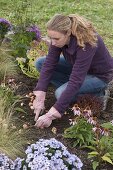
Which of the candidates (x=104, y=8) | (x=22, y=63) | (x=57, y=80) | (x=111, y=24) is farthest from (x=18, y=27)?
(x=104, y=8)

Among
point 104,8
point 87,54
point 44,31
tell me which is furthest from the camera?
point 104,8

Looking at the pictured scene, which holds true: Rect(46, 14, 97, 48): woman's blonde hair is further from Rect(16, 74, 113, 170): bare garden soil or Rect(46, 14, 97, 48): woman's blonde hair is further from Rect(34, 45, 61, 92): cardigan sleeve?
Rect(16, 74, 113, 170): bare garden soil

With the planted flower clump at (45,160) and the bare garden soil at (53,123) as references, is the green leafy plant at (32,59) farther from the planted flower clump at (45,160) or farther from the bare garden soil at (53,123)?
the planted flower clump at (45,160)

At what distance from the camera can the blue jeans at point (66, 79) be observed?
5117 mm

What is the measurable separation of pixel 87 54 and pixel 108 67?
59cm

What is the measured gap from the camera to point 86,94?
16.7 feet

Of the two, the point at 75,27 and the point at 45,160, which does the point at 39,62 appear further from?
the point at 45,160

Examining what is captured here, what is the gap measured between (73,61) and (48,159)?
5.13 feet

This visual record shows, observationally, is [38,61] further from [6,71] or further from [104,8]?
[104,8]

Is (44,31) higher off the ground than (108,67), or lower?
lower

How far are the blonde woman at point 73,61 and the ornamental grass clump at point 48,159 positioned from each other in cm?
86

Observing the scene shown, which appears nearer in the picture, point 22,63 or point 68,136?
point 68,136

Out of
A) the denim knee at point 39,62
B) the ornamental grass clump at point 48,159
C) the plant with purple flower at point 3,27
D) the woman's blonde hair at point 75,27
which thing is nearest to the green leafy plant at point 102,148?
the ornamental grass clump at point 48,159

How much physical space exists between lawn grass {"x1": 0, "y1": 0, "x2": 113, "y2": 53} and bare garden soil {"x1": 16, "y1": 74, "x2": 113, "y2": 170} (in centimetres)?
286
